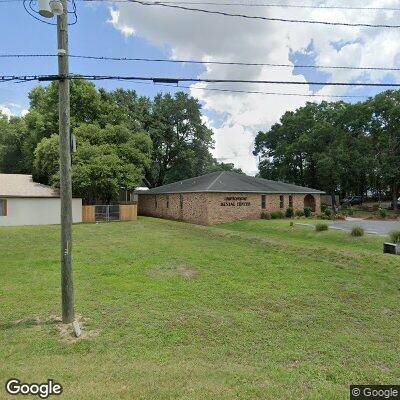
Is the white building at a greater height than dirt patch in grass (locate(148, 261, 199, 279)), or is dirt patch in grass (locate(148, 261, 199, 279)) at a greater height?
the white building

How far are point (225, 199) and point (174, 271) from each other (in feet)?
56.8

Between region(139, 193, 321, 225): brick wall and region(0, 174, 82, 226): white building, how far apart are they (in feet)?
28.5

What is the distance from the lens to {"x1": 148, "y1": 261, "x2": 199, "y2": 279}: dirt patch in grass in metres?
10.3

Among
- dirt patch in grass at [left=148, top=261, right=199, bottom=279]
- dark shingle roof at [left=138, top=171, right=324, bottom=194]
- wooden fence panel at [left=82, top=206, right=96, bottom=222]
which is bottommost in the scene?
dirt patch in grass at [left=148, top=261, right=199, bottom=279]

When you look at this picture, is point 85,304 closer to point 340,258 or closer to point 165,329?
point 165,329

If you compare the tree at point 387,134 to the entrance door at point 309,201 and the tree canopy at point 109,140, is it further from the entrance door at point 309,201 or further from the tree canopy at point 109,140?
the tree canopy at point 109,140

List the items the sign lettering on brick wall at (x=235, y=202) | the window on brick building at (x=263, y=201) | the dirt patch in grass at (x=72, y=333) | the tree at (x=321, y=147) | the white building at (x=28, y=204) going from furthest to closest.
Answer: the tree at (x=321, y=147)
the window on brick building at (x=263, y=201)
the sign lettering on brick wall at (x=235, y=202)
the white building at (x=28, y=204)
the dirt patch in grass at (x=72, y=333)

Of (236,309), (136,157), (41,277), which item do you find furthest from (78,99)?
(236,309)

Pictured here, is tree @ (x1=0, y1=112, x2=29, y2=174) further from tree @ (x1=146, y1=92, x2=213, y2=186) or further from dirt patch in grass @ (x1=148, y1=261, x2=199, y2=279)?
dirt patch in grass @ (x1=148, y1=261, x2=199, y2=279)

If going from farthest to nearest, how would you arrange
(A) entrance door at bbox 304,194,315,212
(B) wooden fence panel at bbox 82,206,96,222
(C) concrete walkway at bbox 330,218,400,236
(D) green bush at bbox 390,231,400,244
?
(A) entrance door at bbox 304,194,315,212 < (B) wooden fence panel at bbox 82,206,96,222 < (C) concrete walkway at bbox 330,218,400,236 < (D) green bush at bbox 390,231,400,244

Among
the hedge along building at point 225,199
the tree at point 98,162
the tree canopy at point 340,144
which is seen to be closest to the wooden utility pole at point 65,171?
the tree at point 98,162

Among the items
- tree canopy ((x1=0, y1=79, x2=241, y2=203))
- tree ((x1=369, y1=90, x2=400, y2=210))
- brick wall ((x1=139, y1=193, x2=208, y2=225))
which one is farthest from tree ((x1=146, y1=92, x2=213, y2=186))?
tree ((x1=369, y1=90, x2=400, y2=210))

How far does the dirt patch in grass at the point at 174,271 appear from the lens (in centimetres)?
1032

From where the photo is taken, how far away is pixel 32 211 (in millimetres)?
25219
